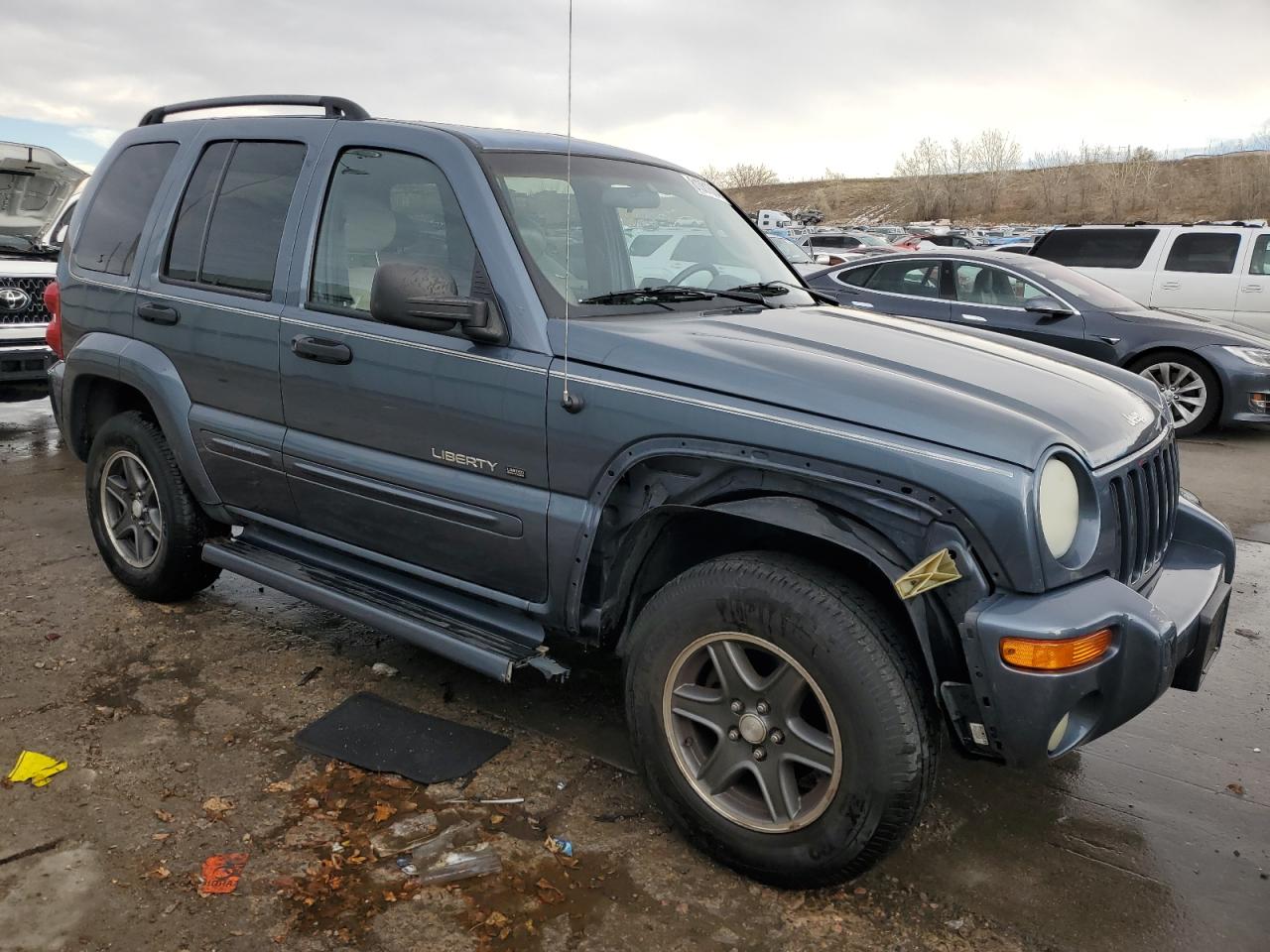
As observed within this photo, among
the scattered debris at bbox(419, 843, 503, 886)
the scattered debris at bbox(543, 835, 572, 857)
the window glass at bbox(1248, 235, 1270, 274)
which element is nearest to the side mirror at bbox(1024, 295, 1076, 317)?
the window glass at bbox(1248, 235, 1270, 274)

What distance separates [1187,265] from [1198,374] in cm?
320

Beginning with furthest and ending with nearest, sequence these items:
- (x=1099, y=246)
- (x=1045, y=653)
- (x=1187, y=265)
A: (x=1099, y=246) < (x=1187, y=265) < (x=1045, y=653)

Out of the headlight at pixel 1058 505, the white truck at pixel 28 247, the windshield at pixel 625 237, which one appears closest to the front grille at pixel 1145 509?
the headlight at pixel 1058 505

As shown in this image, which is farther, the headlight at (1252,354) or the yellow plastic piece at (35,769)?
the headlight at (1252,354)

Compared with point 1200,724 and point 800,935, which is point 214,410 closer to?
point 800,935

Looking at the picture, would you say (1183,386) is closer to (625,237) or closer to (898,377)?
(625,237)

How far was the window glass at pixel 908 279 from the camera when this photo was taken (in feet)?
32.0

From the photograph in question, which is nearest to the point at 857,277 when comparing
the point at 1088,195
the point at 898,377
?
the point at 898,377

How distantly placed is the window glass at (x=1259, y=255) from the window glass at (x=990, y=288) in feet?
12.2

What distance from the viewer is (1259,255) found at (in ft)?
37.1

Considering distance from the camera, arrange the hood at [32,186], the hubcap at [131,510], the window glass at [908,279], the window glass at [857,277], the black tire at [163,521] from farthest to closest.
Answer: the window glass at [857,277] < the window glass at [908,279] < the hood at [32,186] < the hubcap at [131,510] < the black tire at [163,521]

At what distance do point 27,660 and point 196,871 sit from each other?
177cm

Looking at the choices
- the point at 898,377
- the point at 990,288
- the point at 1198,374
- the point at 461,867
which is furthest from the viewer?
the point at 990,288

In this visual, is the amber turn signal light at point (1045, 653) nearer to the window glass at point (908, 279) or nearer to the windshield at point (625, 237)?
the windshield at point (625, 237)
